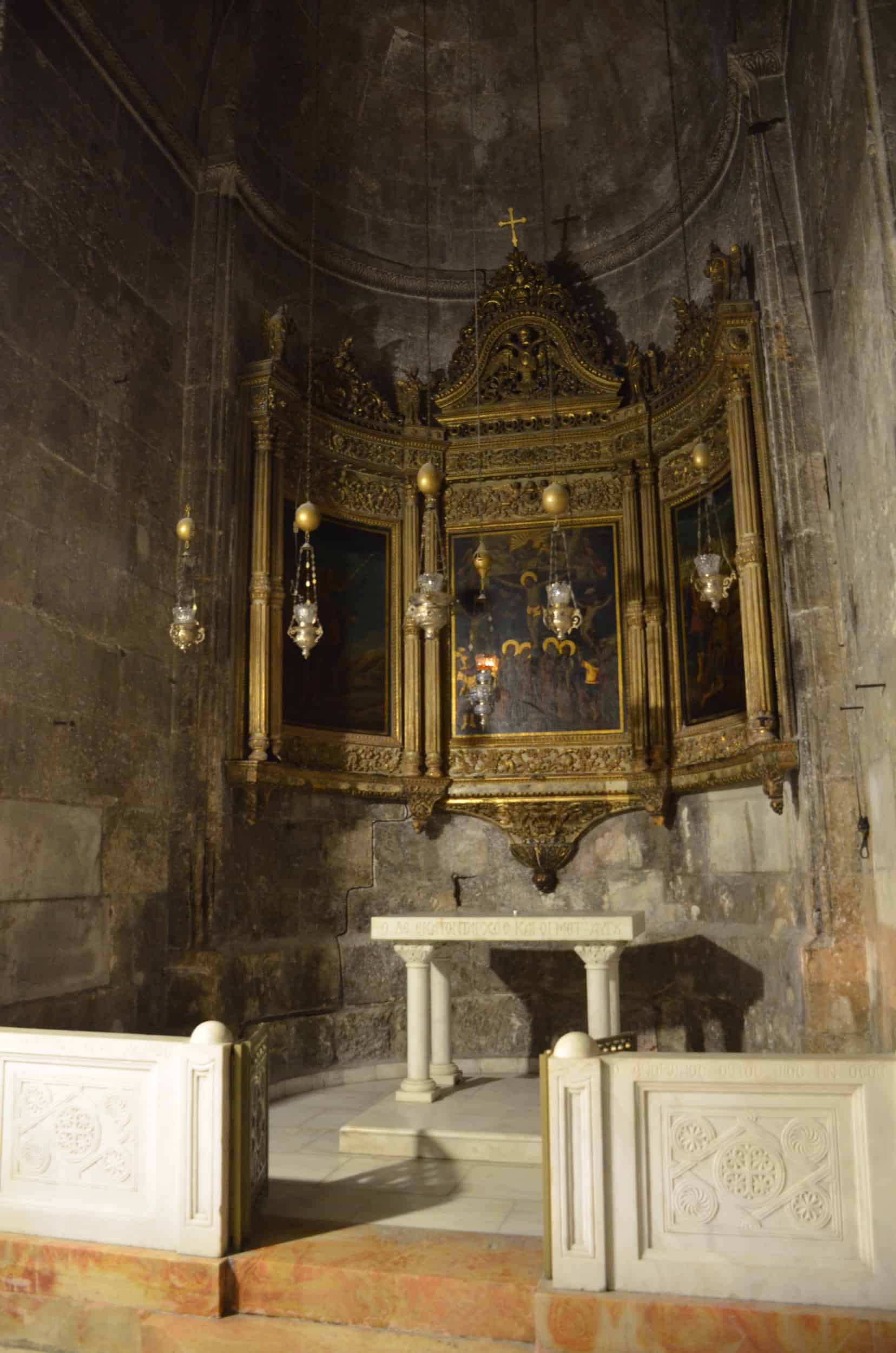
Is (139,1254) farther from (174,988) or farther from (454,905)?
(454,905)

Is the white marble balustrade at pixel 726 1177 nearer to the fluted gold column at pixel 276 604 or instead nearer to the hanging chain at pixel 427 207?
the fluted gold column at pixel 276 604

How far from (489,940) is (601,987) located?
745 millimetres

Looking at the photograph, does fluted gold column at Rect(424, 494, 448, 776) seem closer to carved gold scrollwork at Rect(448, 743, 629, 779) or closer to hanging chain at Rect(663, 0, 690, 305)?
carved gold scrollwork at Rect(448, 743, 629, 779)

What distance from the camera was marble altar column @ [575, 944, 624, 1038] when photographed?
256 inches

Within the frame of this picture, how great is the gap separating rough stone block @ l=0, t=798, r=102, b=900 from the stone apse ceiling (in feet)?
18.1

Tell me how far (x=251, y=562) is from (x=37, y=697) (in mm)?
2346

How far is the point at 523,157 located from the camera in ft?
32.6

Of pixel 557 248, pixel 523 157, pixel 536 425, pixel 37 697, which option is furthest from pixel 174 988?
pixel 523 157

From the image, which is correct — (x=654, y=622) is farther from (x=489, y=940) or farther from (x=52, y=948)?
(x=52, y=948)

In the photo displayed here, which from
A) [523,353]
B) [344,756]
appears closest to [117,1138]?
[344,756]

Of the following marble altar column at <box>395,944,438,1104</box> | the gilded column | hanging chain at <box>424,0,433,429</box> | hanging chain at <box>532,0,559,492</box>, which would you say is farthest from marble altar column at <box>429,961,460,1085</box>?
hanging chain at <box>424,0,433,429</box>

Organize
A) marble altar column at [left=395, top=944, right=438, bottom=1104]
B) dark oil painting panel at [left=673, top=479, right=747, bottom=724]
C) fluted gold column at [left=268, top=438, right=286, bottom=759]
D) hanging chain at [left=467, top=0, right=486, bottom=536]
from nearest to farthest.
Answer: marble altar column at [left=395, top=944, right=438, bottom=1104] < dark oil painting panel at [left=673, top=479, right=747, bottom=724] < fluted gold column at [left=268, top=438, right=286, bottom=759] < hanging chain at [left=467, top=0, right=486, bottom=536]

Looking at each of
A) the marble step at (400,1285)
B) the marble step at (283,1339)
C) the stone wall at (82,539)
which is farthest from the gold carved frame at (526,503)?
the marble step at (283,1339)

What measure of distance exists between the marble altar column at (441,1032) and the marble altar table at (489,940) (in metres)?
0.14
